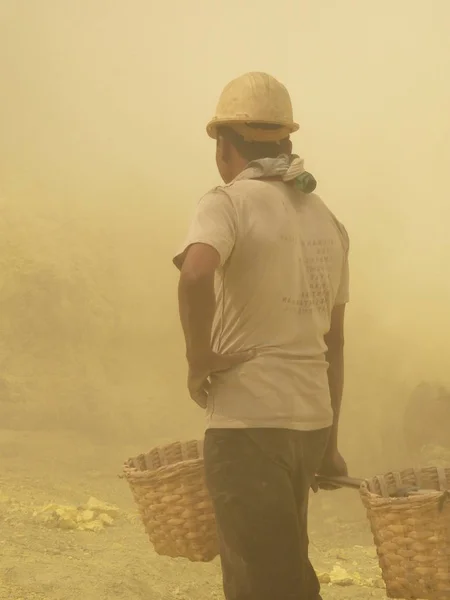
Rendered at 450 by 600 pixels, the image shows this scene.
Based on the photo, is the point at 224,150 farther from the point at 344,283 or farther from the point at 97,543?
the point at 97,543

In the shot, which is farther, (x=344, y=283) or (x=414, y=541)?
(x=344, y=283)

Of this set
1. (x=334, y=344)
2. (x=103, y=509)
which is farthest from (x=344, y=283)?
(x=103, y=509)

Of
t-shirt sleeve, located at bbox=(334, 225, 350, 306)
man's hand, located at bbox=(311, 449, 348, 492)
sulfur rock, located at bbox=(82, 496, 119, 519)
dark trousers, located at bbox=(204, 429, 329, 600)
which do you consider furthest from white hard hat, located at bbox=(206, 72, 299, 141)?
sulfur rock, located at bbox=(82, 496, 119, 519)

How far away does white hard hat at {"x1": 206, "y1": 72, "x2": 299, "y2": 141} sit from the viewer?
7.20 feet

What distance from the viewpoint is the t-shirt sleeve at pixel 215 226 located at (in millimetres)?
1990

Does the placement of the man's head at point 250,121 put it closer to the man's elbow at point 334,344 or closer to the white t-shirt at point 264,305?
the white t-shirt at point 264,305

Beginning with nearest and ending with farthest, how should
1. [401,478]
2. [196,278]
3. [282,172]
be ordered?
[196,278]
[282,172]
[401,478]

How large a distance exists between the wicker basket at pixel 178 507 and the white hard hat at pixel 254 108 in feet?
2.84

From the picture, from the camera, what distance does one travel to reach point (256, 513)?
2.02 metres

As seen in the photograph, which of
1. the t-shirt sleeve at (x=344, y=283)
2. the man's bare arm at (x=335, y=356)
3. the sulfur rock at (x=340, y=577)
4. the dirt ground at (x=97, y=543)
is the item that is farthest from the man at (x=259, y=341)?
the sulfur rock at (x=340, y=577)

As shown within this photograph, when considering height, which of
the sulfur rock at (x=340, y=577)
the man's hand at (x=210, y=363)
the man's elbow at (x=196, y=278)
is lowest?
the sulfur rock at (x=340, y=577)

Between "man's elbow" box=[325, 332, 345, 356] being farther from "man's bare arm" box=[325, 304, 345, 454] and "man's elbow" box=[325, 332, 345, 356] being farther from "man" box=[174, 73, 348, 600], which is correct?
"man" box=[174, 73, 348, 600]

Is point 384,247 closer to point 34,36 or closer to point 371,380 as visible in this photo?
point 371,380

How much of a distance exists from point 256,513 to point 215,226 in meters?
0.66
